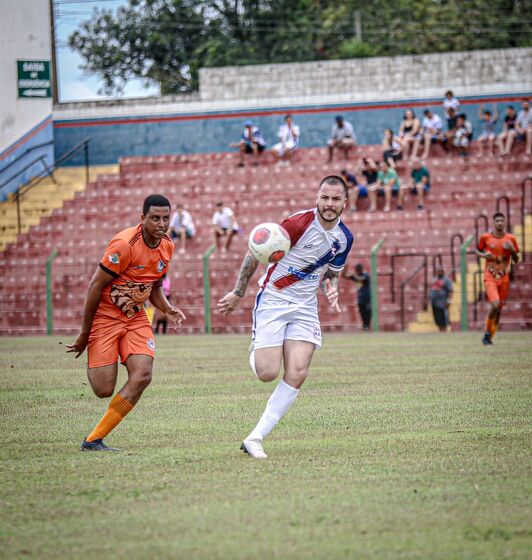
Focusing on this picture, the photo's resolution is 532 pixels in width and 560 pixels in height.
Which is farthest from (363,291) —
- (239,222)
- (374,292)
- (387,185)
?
(239,222)

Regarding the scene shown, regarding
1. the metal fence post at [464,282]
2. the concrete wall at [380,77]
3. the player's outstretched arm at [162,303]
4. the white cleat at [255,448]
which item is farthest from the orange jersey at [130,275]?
the concrete wall at [380,77]

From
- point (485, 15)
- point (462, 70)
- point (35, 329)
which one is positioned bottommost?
point (35, 329)

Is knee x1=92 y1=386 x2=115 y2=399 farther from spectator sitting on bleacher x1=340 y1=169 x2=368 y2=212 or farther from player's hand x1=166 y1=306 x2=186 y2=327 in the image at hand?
spectator sitting on bleacher x1=340 y1=169 x2=368 y2=212

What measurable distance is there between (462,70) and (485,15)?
41.2ft

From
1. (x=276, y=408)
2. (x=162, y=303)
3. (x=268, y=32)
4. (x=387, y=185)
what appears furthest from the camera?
(x=268, y=32)

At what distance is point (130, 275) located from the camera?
8.74m

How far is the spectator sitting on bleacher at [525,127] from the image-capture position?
3266 centimetres

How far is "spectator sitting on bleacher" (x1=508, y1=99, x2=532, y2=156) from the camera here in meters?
32.7

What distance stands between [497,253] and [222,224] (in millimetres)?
12210

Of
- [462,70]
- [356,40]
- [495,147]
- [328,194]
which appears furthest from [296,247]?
[356,40]

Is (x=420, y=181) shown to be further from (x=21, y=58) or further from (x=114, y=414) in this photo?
(x=114, y=414)

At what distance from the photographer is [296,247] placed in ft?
28.0

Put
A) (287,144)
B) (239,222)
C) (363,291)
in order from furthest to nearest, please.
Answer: (287,144) → (239,222) → (363,291)

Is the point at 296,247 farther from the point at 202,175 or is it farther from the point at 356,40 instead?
the point at 356,40
